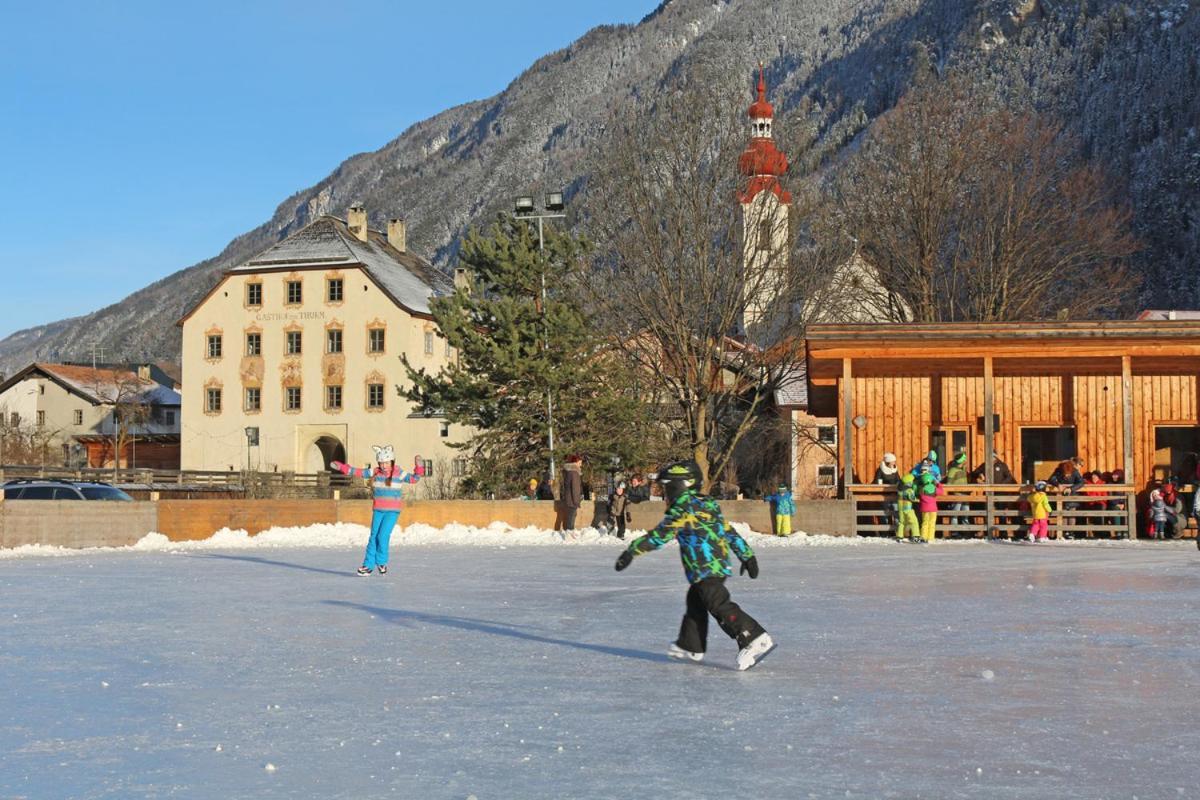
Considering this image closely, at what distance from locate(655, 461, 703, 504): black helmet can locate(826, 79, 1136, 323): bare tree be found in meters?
32.4

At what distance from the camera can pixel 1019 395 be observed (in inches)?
1108

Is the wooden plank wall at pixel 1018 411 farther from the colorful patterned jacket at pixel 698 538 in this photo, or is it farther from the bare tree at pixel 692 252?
the colorful patterned jacket at pixel 698 538

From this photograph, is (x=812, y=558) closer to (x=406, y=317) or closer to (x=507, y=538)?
(x=507, y=538)

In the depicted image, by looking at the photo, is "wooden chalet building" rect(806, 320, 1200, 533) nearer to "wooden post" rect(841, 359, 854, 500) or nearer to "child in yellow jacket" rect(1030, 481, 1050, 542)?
"wooden post" rect(841, 359, 854, 500)

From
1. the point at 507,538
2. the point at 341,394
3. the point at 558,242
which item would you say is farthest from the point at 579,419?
the point at 341,394

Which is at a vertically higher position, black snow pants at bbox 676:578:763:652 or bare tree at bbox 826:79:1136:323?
bare tree at bbox 826:79:1136:323

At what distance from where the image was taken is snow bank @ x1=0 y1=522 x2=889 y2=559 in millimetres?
24359

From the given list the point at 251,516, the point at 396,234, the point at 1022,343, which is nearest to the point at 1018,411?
the point at 1022,343

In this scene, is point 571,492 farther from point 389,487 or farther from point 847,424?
point 389,487

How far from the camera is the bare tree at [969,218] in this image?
4231 cm

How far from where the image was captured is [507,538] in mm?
26250

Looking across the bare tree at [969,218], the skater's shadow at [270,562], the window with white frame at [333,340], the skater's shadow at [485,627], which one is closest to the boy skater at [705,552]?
the skater's shadow at [485,627]

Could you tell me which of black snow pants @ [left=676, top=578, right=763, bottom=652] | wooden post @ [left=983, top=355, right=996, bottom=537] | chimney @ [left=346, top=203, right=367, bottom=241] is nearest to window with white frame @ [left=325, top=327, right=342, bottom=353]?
chimney @ [left=346, top=203, right=367, bottom=241]

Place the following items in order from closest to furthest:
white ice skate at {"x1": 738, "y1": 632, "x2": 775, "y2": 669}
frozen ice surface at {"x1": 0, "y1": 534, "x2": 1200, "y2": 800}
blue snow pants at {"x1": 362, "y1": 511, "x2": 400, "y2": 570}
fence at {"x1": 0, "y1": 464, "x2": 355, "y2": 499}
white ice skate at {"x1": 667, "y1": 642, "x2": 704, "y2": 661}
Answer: frozen ice surface at {"x1": 0, "y1": 534, "x2": 1200, "y2": 800}, white ice skate at {"x1": 738, "y1": 632, "x2": 775, "y2": 669}, white ice skate at {"x1": 667, "y1": 642, "x2": 704, "y2": 661}, blue snow pants at {"x1": 362, "y1": 511, "x2": 400, "y2": 570}, fence at {"x1": 0, "y1": 464, "x2": 355, "y2": 499}
